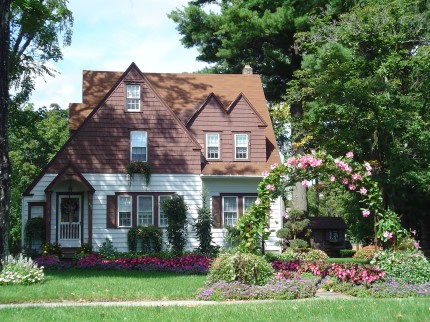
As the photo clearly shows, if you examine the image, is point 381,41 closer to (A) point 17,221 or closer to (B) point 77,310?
(B) point 77,310

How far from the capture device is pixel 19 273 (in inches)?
658

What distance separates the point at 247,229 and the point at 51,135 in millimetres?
35190

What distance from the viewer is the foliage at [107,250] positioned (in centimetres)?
2611

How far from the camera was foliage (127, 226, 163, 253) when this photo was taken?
1077 inches

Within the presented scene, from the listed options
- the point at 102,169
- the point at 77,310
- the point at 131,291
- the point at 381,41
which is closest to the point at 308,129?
the point at 381,41

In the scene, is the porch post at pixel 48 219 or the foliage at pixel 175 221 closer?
the porch post at pixel 48 219

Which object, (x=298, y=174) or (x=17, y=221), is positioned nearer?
(x=298, y=174)

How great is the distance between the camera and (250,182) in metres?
29.2

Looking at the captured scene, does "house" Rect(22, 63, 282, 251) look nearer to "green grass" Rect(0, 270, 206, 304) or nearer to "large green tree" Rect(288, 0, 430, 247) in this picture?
"large green tree" Rect(288, 0, 430, 247)

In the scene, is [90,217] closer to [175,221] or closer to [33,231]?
[33,231]

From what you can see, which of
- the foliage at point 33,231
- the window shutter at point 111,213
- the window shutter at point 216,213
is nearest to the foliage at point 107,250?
the window shutter at point 111,213

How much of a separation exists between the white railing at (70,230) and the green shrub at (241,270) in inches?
556

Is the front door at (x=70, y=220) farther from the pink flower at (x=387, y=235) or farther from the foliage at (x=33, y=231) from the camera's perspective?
the pink flower at (x=387, y=235)

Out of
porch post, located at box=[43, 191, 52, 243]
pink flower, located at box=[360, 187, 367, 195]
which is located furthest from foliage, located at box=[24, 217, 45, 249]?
pink flower, located at box=[360, 187, 367, 195]
